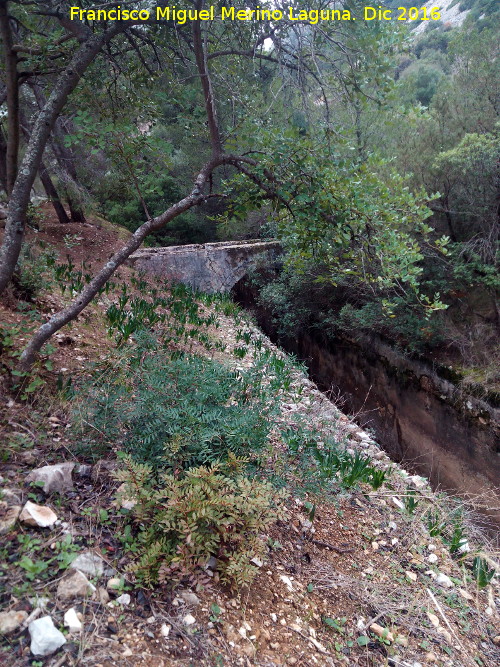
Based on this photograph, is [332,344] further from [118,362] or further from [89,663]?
[89,663]

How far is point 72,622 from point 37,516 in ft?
1.76

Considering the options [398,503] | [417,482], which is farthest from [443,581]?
[417,482]

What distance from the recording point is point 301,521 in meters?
2.73

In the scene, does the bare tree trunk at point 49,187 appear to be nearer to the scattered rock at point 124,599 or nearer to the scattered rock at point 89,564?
the scattered rock at point 89,564

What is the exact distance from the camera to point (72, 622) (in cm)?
148

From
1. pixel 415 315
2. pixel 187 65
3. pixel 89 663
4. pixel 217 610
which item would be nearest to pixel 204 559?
pixel 217 610

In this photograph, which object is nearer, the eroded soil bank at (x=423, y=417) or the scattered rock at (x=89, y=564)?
the scattered rock at (x=89, y=564)

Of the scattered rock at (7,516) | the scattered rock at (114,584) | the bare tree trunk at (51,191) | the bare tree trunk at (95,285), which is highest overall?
the bare tree trunk at (51,191)

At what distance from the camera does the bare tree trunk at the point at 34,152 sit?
9.82ft

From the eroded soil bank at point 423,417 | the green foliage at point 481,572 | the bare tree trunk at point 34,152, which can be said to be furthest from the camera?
the eroded soil bank at point 423,417

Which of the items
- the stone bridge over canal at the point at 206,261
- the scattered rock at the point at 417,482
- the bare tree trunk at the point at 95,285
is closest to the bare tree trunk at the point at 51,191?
the stone bridge over canal at the point at 206,261

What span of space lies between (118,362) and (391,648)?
101 inches

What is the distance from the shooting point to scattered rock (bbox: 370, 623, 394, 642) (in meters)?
1.99

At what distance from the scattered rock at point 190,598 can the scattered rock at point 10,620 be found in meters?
0.63
